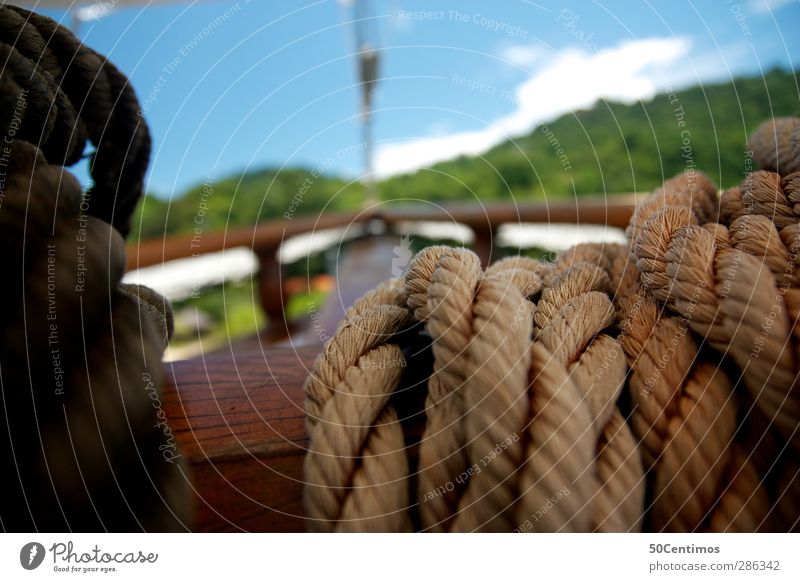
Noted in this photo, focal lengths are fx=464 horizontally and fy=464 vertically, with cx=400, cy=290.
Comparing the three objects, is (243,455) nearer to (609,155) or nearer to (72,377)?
(72,377)

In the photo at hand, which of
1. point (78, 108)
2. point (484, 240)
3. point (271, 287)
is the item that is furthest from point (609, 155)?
point (271, 287)

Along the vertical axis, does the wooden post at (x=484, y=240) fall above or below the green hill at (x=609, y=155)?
below

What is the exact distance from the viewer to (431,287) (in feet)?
0.81

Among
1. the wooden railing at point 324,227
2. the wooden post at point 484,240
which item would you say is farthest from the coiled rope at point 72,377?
the wooden post at point 484,240

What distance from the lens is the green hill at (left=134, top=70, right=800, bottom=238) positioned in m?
0.44

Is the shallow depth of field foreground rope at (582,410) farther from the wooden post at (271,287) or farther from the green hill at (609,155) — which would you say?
the wooden post at (271,287)

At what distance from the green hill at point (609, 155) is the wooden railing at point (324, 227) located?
67 millimetres

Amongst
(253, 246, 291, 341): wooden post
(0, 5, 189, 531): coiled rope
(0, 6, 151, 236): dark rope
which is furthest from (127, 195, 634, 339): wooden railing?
(0, 5, 189, 531): coiled rope

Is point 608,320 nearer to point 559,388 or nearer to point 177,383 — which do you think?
point 559,388

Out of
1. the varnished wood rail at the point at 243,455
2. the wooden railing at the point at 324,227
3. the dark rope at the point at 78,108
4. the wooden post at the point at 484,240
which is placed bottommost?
the varnished wood rail at the point at 243,455

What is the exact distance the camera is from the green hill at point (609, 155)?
0.44 metres

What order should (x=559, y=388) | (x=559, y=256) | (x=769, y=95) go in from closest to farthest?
(x=559, y=388)
(x=559, y=256)
(x=769, y=95)

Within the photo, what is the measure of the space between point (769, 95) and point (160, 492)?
584mm
